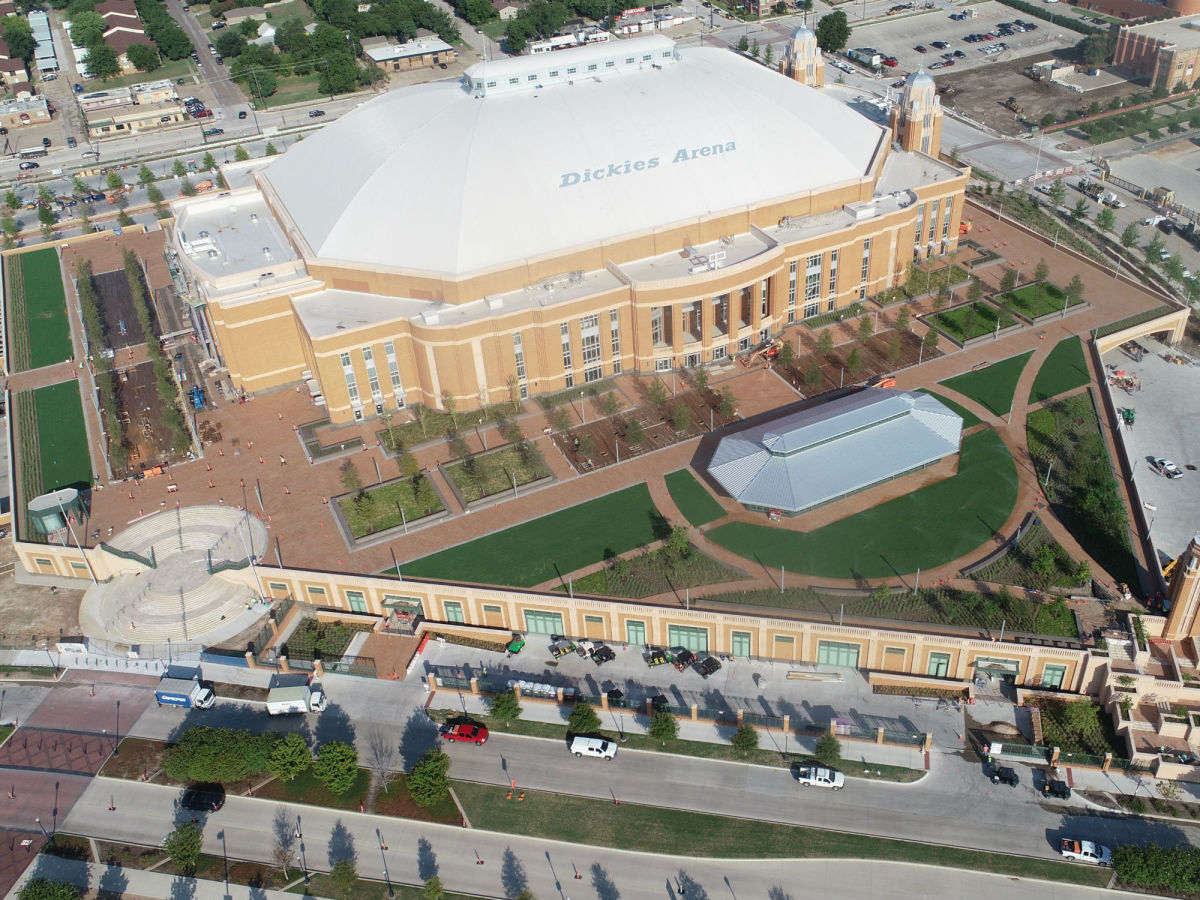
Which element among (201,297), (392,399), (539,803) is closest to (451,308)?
(392,399)

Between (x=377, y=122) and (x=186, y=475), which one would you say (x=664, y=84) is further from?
(x=186, y=475)

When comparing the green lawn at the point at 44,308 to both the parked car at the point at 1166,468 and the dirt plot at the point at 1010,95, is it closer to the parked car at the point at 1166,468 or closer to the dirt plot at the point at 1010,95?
the parked car at the point at 1166,468

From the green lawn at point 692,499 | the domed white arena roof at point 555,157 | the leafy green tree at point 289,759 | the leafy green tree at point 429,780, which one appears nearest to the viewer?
the leafy green tree at point 429,780

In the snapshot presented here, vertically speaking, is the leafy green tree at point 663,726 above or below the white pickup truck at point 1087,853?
above

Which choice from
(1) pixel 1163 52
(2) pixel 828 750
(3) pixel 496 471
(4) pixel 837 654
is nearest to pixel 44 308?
(3) pixel 496 471

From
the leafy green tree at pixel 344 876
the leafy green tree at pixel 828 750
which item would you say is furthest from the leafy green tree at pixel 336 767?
the leafy green tree at pixel 828 750

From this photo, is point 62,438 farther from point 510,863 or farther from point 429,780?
point 510,863
